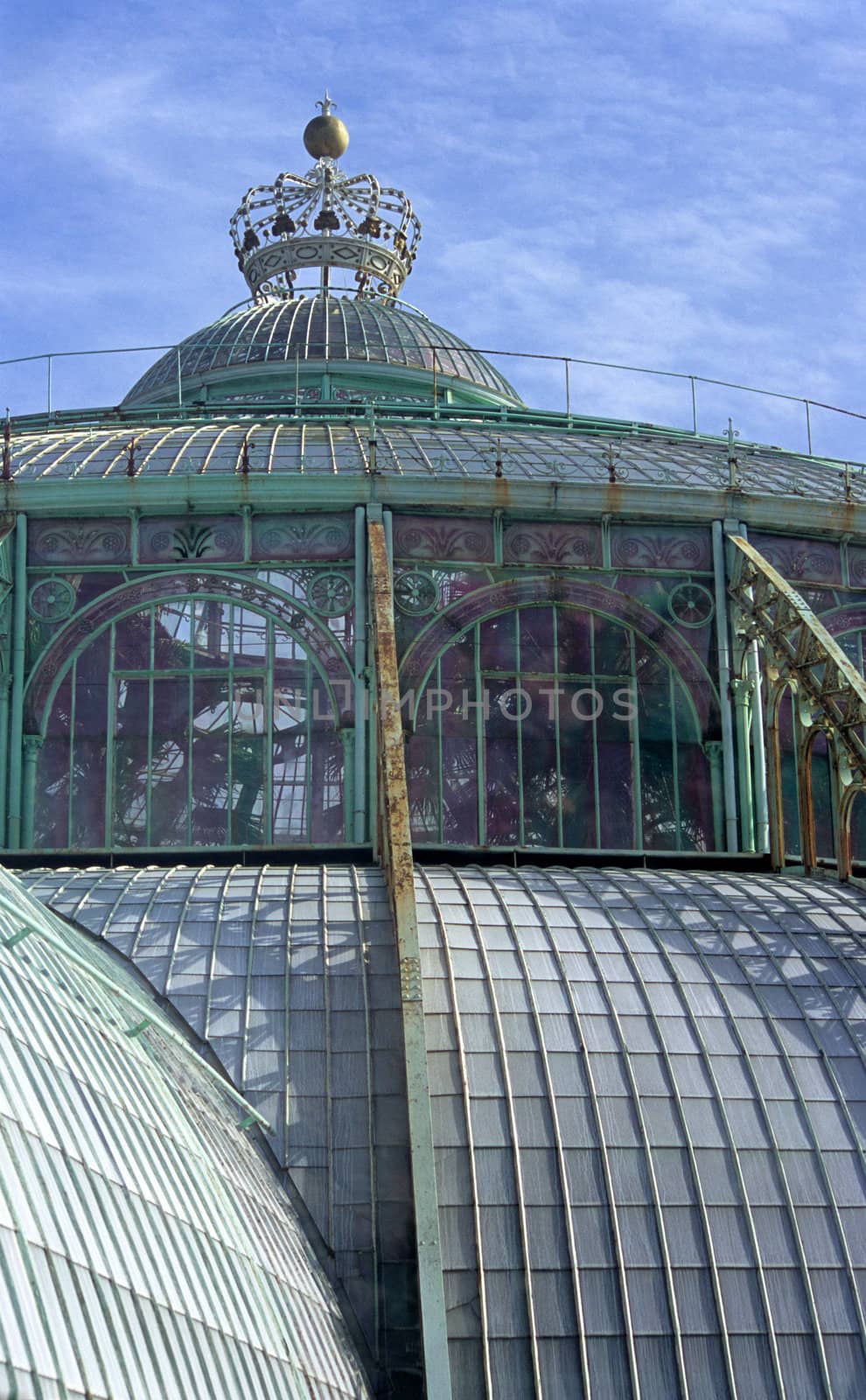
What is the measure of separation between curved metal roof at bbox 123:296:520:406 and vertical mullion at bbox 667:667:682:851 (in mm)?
12407

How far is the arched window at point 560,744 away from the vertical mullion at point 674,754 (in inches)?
0.6

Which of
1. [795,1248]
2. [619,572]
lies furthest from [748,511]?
[795,1248]

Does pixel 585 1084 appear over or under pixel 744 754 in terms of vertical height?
under

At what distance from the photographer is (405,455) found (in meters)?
27.4

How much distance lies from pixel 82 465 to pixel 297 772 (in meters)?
5.35

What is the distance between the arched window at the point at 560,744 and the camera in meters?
25.0

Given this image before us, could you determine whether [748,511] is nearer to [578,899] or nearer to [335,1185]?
[578,899]

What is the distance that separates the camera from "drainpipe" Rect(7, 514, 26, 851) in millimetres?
24594

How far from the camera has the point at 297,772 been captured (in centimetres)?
2492

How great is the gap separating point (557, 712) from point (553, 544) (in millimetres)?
2281

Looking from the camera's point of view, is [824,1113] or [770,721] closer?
[824,1113]

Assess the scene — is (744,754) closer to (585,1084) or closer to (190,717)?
(190,717)

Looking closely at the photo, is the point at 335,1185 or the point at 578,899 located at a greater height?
the point at 578,899

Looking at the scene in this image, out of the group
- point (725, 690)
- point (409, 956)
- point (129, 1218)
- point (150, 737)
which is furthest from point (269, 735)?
point (129, 1218)
